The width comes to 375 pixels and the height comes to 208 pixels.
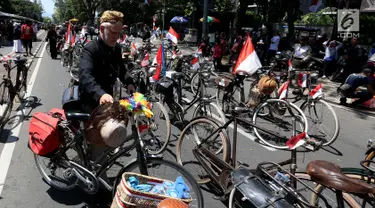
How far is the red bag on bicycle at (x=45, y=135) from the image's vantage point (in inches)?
131

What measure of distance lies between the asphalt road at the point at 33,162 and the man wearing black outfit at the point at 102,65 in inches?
42.9

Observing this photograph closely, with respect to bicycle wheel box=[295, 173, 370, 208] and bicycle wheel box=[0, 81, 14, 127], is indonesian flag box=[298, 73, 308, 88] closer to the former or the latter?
bicycle wheel box=[295, 173, 370, 208]

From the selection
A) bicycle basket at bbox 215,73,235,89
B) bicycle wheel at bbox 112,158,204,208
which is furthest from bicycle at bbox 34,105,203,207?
bicycle basket at bbox 215,73,235,89

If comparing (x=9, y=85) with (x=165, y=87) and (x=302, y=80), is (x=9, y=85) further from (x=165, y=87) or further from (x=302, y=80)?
(x=302, y=80)

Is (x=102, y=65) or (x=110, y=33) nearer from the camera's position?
(x=110, y=33)

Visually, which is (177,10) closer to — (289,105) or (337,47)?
(337,47)

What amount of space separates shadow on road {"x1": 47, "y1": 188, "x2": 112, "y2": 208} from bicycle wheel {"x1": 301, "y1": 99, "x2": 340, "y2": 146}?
3727 millimetres

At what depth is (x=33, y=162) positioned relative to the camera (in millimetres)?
4531

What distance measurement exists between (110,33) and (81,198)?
189cm

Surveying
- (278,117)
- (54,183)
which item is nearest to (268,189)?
(54,183)

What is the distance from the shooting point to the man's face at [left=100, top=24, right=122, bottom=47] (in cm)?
342

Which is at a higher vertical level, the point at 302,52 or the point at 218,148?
the point at 302,52

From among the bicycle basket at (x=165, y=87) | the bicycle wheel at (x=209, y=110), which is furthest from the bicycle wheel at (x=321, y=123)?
the bicycle basket at (x=165, y=87)

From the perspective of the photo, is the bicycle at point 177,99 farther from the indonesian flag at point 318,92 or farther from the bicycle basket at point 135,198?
the bicycle basket at point 135,198
